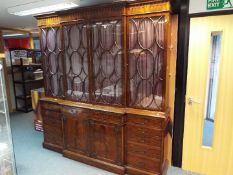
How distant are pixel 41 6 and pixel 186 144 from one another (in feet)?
9.72

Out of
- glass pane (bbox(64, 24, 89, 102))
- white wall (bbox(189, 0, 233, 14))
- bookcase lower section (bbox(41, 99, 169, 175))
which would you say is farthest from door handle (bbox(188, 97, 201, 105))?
glass pane (bbox(64, 24, 89, 102))

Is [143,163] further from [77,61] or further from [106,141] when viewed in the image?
[77,61]

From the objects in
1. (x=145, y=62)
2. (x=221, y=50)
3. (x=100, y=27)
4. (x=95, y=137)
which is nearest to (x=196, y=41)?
(x=221, y=50)

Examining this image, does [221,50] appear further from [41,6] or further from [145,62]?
[41,6]

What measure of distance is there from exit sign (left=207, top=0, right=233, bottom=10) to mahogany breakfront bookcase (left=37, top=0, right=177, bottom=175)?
1.93ft

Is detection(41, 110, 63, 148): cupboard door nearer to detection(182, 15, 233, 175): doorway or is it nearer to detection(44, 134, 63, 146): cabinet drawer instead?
detection(44, 134, 63, 146): cabinet drawer

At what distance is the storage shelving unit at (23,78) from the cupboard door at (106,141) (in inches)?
138

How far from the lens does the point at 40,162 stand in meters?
3.01

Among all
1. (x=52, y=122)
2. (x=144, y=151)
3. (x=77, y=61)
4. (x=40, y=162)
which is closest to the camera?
(x=144, y=151)

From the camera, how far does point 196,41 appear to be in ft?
8.15

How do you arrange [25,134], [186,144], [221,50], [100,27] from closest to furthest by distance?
[221,50] → [100,27] → [186,144] → [25,134]

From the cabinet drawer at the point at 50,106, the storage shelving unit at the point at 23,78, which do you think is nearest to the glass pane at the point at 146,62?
the cabinet drawer at the point at 50,106

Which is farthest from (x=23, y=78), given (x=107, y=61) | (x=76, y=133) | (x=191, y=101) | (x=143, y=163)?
(x=191, y=101)

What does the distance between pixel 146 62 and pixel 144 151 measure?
3.97 feet
